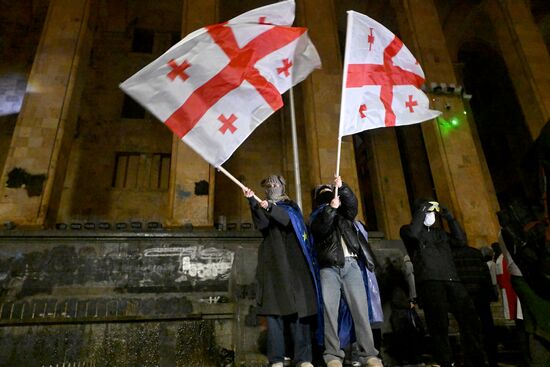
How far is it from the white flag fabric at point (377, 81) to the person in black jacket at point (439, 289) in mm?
1071

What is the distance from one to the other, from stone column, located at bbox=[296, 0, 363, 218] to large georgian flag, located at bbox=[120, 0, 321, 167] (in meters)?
4.47

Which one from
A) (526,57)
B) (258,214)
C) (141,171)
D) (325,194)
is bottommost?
(258,214)

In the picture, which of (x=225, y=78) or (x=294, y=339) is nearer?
(x=294, y=339)

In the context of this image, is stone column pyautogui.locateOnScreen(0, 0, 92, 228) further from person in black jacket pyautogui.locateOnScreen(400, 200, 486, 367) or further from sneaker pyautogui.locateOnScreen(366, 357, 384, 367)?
person in black jacket pyautogui.locateOnScreen(400, 200, 486, 367)

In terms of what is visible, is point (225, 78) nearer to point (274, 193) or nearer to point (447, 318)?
point (274, 193)

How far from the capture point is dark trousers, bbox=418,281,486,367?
337 centimetres

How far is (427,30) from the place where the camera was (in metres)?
10.6

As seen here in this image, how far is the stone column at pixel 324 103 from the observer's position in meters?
8.57

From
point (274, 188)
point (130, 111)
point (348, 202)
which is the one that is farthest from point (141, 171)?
point (348, 202)

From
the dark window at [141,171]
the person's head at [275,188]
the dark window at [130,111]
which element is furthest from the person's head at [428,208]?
the dark window at [130,111]

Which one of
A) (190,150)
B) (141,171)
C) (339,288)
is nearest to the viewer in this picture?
(339,288)

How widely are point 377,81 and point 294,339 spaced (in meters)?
2.90

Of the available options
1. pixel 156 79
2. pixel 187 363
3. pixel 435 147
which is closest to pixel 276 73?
pixel 156 79

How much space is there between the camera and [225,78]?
3.94 metres
